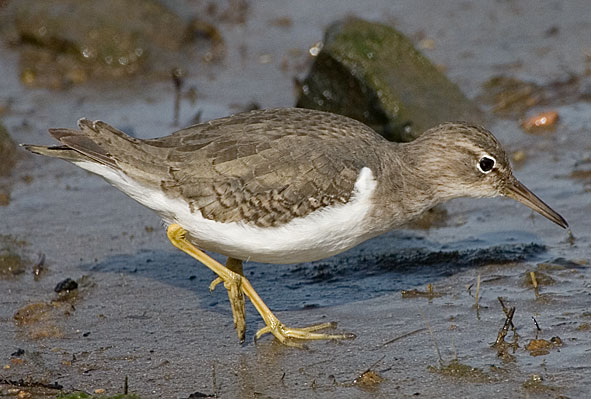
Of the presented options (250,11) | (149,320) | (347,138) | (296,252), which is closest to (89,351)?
(149,320)

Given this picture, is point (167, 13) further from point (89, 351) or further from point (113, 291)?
point (89, 351)

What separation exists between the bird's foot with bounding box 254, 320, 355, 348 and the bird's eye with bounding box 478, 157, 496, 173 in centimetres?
170

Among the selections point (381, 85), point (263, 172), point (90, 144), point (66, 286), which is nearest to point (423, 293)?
point (263, 172)

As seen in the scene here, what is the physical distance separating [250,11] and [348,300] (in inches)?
332

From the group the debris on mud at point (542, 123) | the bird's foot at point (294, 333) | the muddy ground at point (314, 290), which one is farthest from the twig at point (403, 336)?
the debris on mud at point (542, 123)

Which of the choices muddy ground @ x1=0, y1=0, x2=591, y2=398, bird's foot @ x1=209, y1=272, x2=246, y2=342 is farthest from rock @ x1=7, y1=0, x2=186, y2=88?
bird's foot @ x1=209, y1=272, x2=246, y2=342

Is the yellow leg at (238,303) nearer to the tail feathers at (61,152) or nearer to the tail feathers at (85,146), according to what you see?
the tail feathers at (85,146)

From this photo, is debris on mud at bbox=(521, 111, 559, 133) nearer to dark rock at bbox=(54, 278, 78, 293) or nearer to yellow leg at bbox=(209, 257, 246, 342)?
yellow leg at bbox=(209, 257, 246, 342)

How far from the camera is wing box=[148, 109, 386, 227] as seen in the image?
677 cm

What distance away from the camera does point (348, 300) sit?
7566 millimetres

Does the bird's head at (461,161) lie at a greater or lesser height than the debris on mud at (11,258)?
greater

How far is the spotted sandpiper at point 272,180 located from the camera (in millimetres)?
6777

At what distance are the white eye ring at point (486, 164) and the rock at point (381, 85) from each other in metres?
2.87

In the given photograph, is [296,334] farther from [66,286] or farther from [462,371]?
Result: [66,286]
